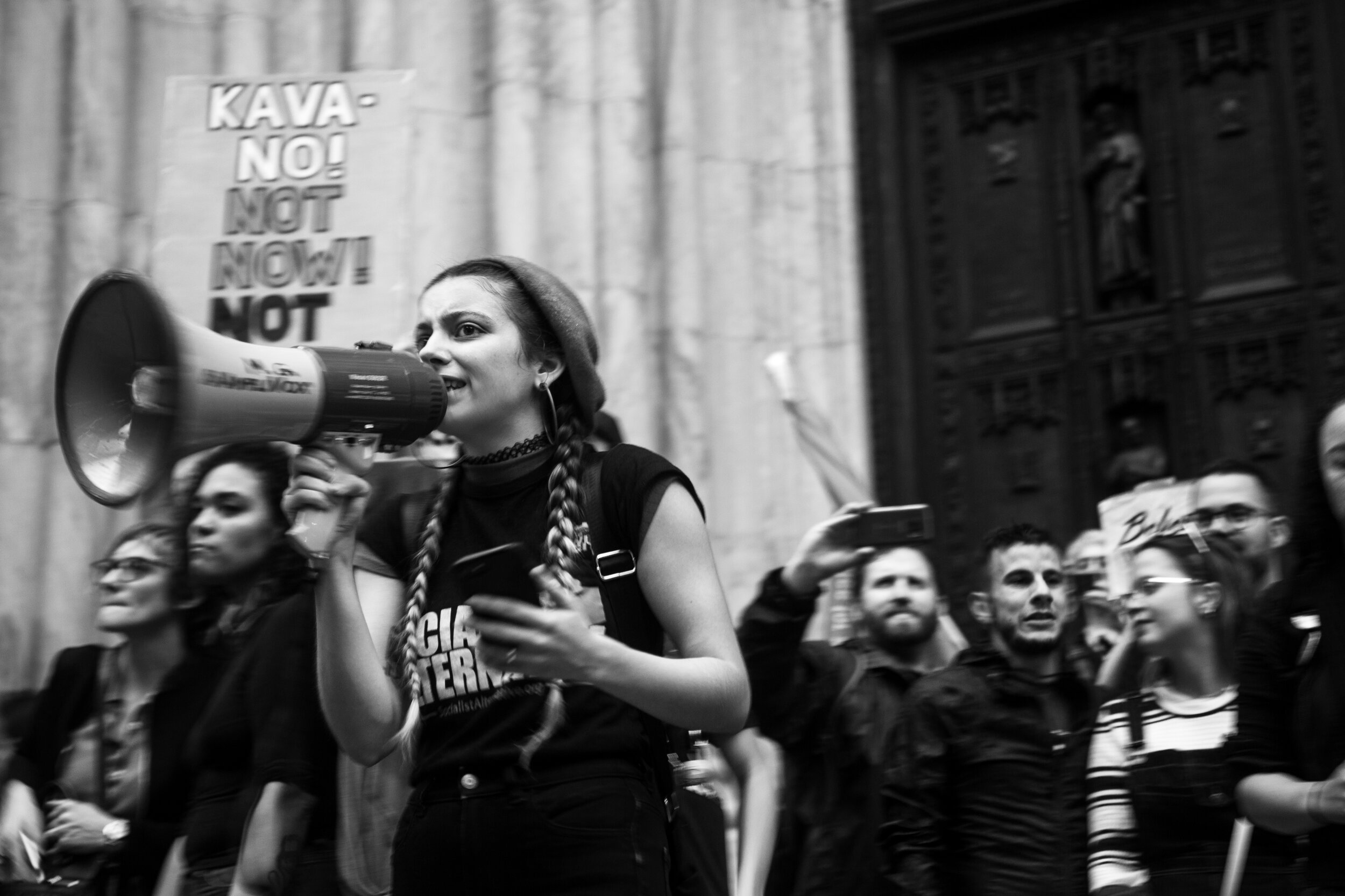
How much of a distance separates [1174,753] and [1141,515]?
1438 mm

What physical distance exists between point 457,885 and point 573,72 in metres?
5.91

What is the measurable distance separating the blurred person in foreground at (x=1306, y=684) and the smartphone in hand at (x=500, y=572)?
1.51m

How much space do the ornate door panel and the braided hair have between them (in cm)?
510

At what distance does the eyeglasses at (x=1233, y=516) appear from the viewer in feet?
14.8

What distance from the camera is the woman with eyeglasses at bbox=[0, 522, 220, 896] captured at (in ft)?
12.2

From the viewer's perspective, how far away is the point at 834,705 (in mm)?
4500

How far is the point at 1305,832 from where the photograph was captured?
294 cm

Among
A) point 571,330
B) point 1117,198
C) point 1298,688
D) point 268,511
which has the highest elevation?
point 1117,198

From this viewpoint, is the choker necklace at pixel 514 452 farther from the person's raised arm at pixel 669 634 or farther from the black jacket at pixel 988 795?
the black jacket at pixel 988 795

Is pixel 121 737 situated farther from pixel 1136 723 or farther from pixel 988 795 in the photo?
pixel 1136 723

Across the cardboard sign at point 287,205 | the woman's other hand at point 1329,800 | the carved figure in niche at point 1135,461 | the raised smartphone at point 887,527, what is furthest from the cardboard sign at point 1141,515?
the cardboard sign at point 287,205

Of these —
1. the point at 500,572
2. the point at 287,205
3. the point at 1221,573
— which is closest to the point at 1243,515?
the point at 1221,573

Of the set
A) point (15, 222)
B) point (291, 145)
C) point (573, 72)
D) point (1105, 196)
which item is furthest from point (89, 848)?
point (1105, 196)

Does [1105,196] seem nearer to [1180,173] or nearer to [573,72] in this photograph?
[1180,173]
